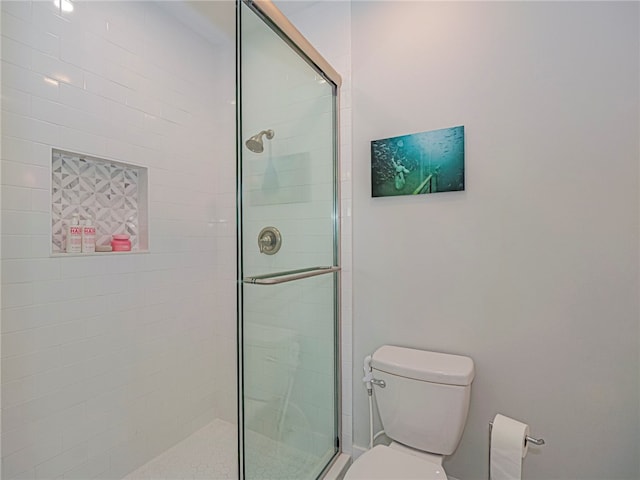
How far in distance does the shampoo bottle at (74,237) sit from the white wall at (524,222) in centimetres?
143

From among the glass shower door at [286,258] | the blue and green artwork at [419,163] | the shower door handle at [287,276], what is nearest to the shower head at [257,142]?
the glass shower door at [286,258]

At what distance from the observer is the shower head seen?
1180 millimetres

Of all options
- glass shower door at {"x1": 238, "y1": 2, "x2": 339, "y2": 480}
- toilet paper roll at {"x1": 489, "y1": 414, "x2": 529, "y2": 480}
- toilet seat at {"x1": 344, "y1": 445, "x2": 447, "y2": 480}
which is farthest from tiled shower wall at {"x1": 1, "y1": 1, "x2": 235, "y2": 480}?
toilet paper roll at {"x1": 489, "y1": 414, "x2": 529, "y2": 480}

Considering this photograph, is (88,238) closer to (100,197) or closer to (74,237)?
(74,237)

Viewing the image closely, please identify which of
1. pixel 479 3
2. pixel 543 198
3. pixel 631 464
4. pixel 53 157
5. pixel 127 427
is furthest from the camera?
pixel 127 427

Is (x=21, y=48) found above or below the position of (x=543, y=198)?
above

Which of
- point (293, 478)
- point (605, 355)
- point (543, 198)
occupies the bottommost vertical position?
point (293, 478)

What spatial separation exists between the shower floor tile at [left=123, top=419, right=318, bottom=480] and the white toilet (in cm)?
31

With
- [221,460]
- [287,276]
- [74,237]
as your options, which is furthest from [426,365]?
[74,237]

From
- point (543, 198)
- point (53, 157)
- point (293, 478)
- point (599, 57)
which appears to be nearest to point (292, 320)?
point (293, 478)

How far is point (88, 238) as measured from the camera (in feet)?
5.50

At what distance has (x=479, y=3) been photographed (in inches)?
59.2

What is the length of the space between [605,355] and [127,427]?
2249mm

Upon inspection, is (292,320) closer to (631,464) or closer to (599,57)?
(631,464)
